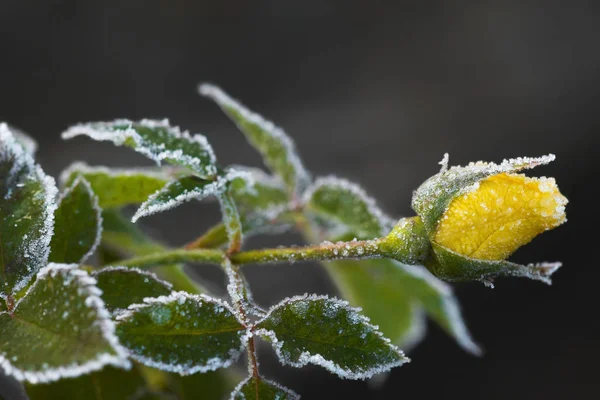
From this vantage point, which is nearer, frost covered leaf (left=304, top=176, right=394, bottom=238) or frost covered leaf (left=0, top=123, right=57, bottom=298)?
frost covered leaf (left=0, top=123, right=57, bottom=298)

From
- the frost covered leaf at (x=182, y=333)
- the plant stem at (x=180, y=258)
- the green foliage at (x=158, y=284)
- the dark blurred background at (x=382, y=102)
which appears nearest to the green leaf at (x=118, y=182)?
the green foliage at (x=158, y=284)

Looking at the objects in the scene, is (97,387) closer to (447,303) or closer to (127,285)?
(127,285)

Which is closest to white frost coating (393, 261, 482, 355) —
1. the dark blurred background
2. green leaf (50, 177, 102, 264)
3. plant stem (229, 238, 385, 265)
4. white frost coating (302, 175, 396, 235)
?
white frost coating (302, 175, 396, 235)

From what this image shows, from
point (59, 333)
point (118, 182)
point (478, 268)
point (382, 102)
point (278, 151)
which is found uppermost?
point (382, 102)

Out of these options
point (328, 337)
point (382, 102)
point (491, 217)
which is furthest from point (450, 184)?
point (382, 102)

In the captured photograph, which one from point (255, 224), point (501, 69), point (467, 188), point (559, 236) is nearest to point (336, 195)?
point (255, 224)

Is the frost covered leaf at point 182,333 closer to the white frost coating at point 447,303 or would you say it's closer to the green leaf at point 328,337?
the green leaf at point 328,337

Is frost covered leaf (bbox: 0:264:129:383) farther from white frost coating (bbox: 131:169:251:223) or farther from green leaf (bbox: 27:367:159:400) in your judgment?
green leaf (bbox: 27:367:159:400)
